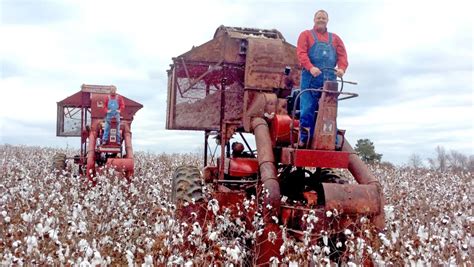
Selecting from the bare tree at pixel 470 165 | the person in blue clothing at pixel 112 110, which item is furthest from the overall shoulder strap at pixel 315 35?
the bare tree at pixel 470 165

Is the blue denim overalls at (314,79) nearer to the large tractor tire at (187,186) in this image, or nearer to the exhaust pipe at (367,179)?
the exhaust pipe at (367,179)

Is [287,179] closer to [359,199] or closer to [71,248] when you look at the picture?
[359,199]

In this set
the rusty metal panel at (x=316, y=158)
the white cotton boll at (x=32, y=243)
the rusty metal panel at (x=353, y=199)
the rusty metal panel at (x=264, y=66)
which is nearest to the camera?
the white cotton boll at (x=32, y=243)

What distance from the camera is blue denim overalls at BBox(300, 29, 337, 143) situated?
7051 mm

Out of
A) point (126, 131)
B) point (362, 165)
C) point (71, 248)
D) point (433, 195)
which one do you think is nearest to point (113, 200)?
point (71, 248)

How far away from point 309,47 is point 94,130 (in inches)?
349

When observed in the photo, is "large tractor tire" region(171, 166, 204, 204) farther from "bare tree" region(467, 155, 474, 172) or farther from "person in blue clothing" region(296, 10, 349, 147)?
"bare tree" region(467, 155, 474, 172)

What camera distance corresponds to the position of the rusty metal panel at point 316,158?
6.75 metres

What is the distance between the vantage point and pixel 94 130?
14.7m

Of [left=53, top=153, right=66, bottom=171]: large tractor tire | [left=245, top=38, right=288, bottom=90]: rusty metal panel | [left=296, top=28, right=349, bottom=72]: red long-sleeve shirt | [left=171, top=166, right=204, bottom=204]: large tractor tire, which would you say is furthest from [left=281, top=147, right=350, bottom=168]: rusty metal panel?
[left=53, top=153, right=66, bottom=171]: large tractor tire

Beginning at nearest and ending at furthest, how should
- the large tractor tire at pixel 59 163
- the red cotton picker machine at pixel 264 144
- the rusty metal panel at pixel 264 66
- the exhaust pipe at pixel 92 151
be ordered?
the red cotton picker machine at pixel 264 144 → the rusty metal panel at pixel 264 66 → the exhaust pipe at pixel 92 151 → the large tractor tire at pixel 59 163

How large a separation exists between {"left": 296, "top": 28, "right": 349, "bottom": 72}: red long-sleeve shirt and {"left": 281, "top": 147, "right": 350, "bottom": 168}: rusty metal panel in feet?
3.45

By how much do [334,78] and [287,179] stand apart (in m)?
1.82

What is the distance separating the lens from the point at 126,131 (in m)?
14.9
